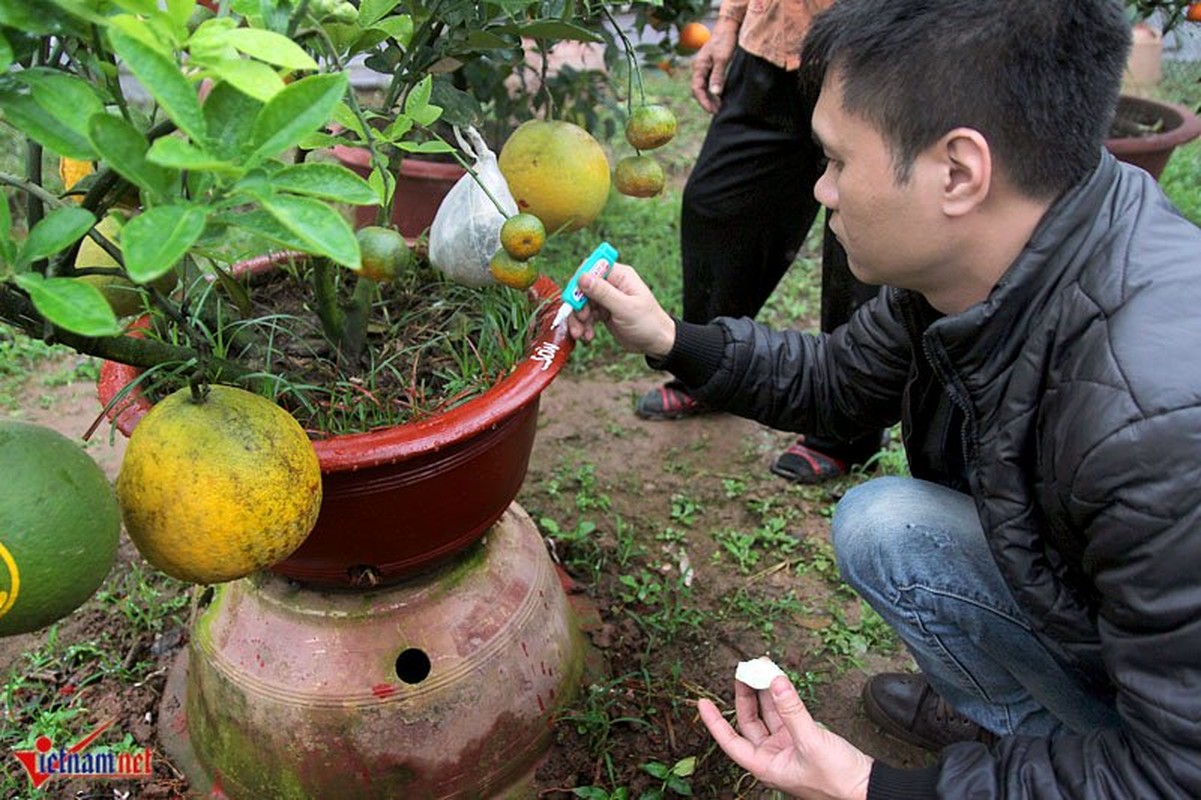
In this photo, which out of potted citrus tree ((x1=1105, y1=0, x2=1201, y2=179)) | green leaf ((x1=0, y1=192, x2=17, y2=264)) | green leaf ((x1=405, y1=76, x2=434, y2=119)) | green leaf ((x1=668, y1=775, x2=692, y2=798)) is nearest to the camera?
green leaf ((x1=0, y1=192, x2=17, y2=264))

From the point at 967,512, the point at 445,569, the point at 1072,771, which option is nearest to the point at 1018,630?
the point at 967,512

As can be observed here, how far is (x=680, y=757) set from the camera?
1790 millimetres

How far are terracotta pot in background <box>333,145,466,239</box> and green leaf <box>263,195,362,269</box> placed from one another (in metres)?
2.12

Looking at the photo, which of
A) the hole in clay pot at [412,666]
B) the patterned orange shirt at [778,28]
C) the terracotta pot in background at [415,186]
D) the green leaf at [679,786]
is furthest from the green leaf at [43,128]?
the terracotta pot in background at [415,186]

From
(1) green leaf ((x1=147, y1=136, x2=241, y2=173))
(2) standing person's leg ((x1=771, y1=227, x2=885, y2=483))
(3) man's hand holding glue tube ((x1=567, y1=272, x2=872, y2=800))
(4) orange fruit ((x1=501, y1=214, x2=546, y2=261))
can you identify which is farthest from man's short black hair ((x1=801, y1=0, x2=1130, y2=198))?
(2) standing person's leg ((x1=771, y1=227, x2=885, y2=483))

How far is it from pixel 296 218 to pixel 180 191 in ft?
0.37

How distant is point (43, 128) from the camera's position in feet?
2.68

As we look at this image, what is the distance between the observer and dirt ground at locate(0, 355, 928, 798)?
5.95 feet

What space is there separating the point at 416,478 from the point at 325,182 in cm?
Answer: 64

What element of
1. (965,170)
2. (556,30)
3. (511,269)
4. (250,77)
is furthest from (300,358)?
(965,170)

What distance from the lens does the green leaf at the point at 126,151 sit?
2.40 feet

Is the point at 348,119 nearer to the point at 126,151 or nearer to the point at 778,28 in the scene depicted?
the point at 126,151

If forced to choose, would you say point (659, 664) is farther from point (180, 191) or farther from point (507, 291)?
point (180, 191)

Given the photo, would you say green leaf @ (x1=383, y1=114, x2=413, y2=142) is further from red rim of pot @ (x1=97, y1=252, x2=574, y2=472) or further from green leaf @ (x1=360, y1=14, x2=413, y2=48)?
red rim of pot @ (x1=97, y1=252, x2=574, y2=472)
